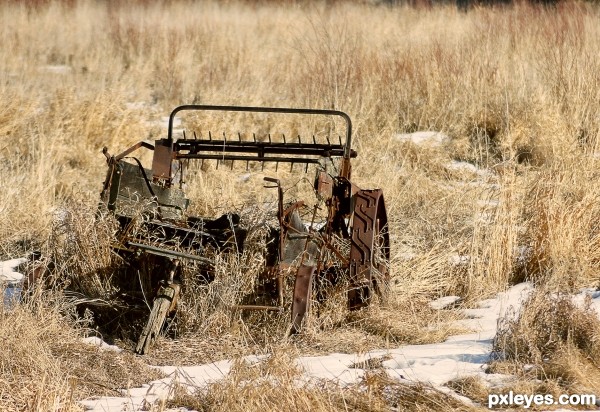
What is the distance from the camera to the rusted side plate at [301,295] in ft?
16.8

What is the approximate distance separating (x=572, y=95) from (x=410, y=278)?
4.18 metres

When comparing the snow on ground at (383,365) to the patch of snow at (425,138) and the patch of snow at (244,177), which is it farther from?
the patch of snow at (425,138)

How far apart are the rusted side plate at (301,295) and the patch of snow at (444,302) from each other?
49.6 inches

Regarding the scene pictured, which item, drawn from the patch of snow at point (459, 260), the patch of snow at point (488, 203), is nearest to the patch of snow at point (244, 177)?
the patch of snow at point (488, 203)

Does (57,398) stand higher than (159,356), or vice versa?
(57,398)

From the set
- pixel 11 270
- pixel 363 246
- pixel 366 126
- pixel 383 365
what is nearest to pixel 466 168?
pixel 366 126

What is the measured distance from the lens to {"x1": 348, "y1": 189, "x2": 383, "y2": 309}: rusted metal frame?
5531 mm

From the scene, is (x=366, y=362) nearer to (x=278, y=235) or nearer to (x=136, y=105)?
(x=278, y=235)

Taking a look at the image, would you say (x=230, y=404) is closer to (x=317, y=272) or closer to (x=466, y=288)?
(x=317, y=272)

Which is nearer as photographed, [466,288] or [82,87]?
[466,288]

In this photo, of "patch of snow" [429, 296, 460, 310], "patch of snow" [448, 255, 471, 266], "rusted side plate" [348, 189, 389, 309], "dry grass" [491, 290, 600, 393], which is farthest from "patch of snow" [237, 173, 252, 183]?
"dry grass" [491, 290, 600, 393]

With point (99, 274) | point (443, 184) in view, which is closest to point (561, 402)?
point (99, 274)

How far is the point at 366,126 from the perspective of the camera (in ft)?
32.2

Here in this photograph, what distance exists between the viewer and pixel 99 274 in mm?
5766
